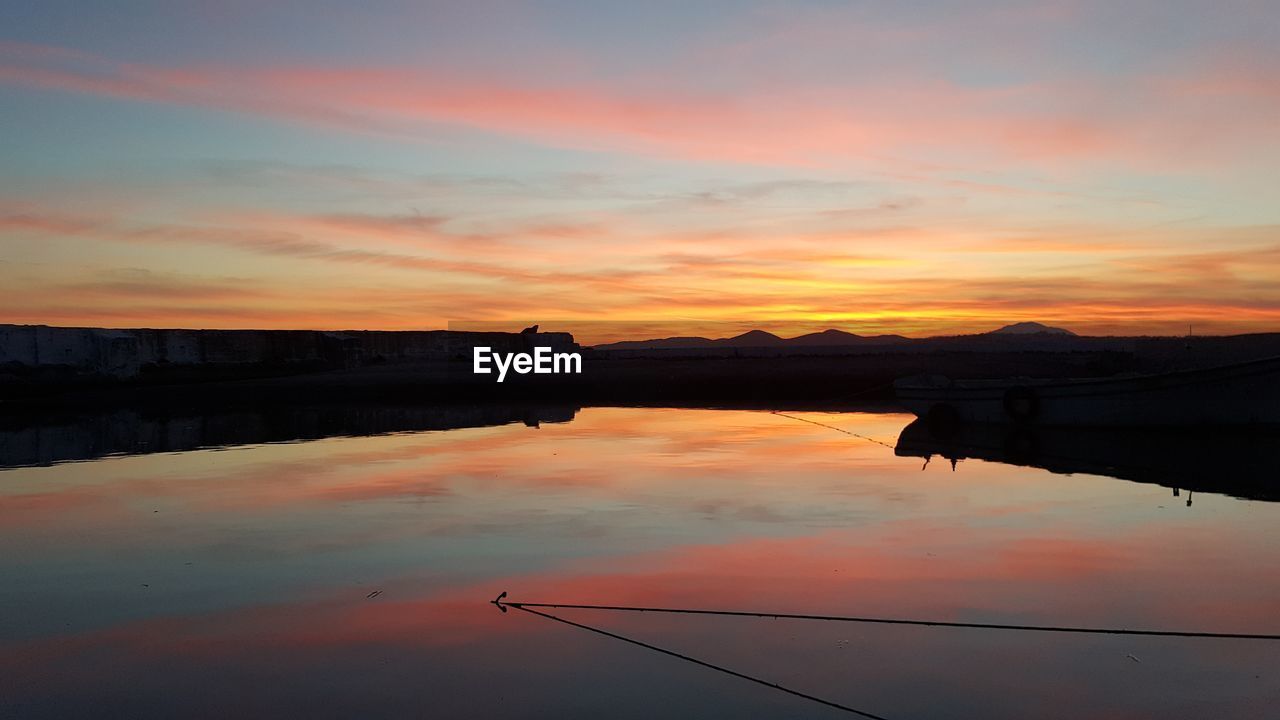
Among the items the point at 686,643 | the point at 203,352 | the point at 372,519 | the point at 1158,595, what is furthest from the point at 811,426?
the point at 203,352

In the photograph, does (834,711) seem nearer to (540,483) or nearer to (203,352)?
(540,483)

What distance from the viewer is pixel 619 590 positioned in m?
9.80

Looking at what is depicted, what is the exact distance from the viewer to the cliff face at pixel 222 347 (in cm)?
5100

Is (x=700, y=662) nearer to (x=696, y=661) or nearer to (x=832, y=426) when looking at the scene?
(x=696, y=661)

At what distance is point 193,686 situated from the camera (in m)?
7.21

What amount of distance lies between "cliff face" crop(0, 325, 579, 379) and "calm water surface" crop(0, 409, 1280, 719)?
37298 mm

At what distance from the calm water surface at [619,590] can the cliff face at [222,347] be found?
37.3m

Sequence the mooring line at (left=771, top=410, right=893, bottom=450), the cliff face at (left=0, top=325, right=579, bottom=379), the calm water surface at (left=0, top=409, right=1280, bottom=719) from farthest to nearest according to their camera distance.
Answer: the cliff face at (left=0, top=325, right=579, bottom=379)
the mooring line at (left=771, top=410, right=893, bottom=450)
the calm water surface at (left=0, top=409, right=1280, bottom=719)

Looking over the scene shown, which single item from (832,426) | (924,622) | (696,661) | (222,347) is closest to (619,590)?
(696,661)

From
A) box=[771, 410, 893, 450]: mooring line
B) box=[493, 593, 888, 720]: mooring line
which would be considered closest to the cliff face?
box=[771, 410, 893, 450]: mooring line

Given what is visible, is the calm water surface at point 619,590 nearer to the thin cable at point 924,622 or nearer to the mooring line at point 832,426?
the thin cable at point 924,622

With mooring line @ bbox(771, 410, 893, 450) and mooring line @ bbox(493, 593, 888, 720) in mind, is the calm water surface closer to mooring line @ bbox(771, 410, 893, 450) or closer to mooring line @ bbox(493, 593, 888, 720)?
mooring line @ bbox(493, 593, 888, 720)

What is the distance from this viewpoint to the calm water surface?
701 centimetres

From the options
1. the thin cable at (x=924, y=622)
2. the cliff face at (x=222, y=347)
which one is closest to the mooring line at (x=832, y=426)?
the thin cable at (x=924, y=622)
